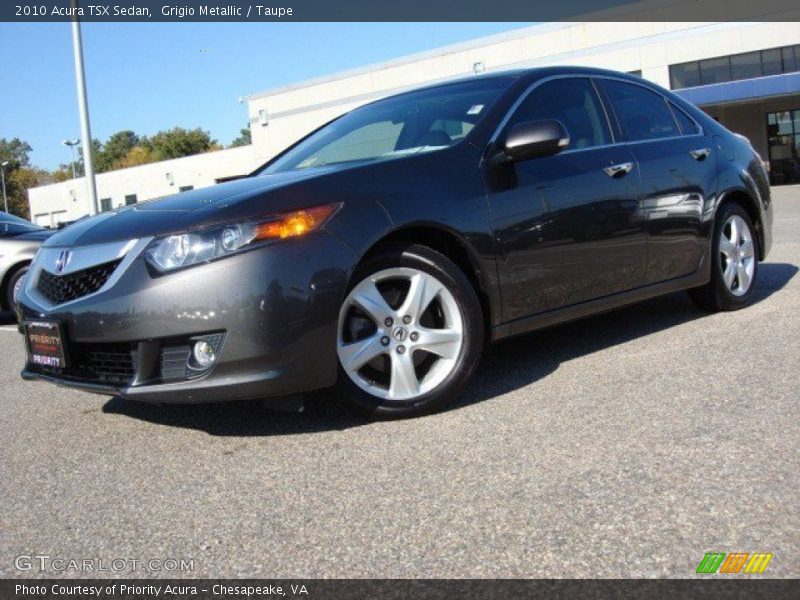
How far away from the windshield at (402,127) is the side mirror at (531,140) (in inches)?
9.0

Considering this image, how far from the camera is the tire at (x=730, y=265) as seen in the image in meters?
5.21

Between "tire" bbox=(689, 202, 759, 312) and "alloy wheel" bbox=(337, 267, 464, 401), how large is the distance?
2385 millimetres

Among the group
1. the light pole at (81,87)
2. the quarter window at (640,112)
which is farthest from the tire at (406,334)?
the light pole at (81,87)

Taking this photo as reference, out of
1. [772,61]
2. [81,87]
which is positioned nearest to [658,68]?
[772,61]

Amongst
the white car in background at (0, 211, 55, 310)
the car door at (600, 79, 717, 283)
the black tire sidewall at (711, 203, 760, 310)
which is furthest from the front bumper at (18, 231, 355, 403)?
the white car in background at (0, 211, 55, 310)

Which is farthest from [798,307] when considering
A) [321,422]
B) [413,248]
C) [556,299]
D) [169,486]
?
[169,486]

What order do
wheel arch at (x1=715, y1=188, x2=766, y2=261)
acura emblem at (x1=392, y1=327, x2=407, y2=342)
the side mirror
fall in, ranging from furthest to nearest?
wheel arch at (x1=715, y1=188, x2=766, y2=261)
the side mirror
acura emblem at (x1=392, y1=327, x2=407, y2=342)

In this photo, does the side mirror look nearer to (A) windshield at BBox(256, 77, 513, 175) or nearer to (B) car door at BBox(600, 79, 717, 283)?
(A) windshield at BBox(256, 77, 513, 175)

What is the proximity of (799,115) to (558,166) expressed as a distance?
33.4m

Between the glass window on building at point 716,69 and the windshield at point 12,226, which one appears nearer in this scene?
the windshield at point 12,226

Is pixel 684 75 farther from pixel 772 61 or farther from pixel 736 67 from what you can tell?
pixel 772 61

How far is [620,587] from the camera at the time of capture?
1.96 meters

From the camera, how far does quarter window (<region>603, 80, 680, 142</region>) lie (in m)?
4.78

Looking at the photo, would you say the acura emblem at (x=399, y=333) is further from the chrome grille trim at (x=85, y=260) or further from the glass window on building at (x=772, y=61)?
the glass window on building at (x=772, y=61)
